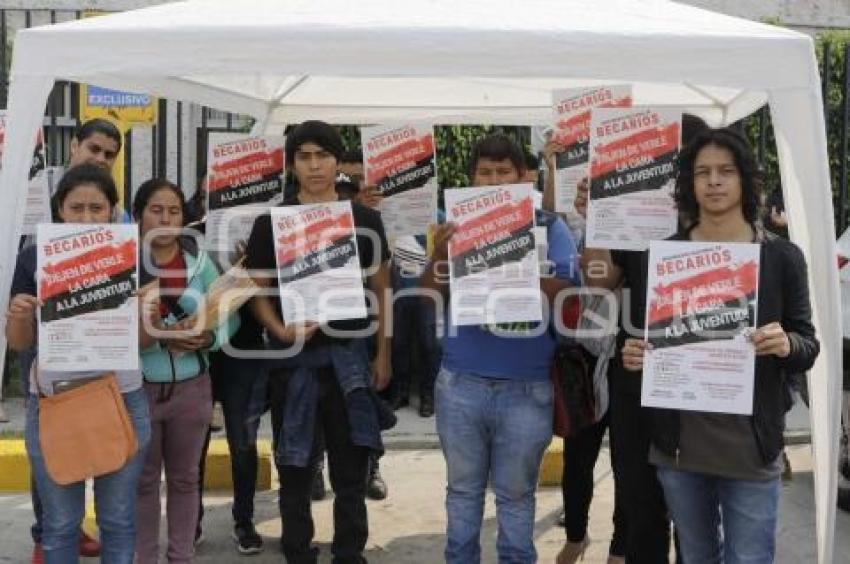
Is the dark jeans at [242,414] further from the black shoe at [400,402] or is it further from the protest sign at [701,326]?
the black shoe at [400,402]

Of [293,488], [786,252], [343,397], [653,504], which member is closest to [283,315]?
[343,397]

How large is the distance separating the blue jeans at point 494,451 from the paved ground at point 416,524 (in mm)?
1162

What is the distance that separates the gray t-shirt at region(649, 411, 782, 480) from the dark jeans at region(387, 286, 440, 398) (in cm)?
373

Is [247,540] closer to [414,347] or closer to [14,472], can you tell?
[14,472]

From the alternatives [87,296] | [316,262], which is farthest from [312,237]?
[87,296]

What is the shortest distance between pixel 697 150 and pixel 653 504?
4.40ft

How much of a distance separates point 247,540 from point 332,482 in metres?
0.94

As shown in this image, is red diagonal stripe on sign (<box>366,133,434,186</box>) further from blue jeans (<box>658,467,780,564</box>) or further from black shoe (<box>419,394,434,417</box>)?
black shoe (<box>419,394,434,417</box>)

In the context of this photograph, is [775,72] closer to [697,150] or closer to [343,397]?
[697,150]

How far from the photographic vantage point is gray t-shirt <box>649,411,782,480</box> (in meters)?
3.66

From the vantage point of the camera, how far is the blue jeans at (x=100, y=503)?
4148mm

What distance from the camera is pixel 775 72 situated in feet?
12.8

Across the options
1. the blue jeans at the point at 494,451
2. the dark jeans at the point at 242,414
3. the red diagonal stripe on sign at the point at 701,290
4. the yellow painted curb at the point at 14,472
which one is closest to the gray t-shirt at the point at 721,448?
the red diagonal stripe on sign at the point at 701,290

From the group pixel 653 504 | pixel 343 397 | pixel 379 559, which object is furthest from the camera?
pixel 379 559
